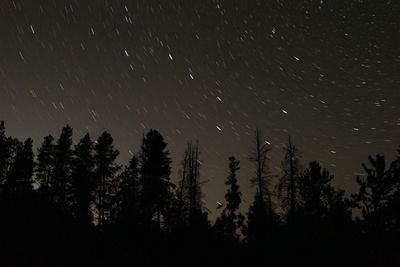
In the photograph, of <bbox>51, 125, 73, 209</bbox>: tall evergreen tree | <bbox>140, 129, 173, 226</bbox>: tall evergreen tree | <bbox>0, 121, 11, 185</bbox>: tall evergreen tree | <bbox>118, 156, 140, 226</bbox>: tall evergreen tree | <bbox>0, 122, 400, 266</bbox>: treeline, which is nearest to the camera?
<bbox>0, 122, 400, 266</bbox>: treeline

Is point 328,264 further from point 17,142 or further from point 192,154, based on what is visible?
point 17,142

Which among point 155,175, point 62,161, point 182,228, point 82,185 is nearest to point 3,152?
point 62,161

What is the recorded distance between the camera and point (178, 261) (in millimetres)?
17953

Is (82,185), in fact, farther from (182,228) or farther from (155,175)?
(182,228)

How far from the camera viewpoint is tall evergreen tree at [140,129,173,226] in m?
33.8

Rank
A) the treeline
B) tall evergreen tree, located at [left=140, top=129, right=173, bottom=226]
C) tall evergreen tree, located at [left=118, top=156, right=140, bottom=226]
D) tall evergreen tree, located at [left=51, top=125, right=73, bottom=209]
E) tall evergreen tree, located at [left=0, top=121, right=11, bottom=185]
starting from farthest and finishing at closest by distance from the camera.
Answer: tall evergreen tree, located at [left=0, top=121, right=11, bottom=185], tall evergreen tree, located at [left=51, top=125, right=73, bottom=209], tall evergreen tree, located at [left=140, top=129, right=173, bottom=226], tall evergreen tree, located at [left=118, top=156, right=140, bottom=226], the treeline

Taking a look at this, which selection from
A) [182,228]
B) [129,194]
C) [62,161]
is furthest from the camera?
[62,161]

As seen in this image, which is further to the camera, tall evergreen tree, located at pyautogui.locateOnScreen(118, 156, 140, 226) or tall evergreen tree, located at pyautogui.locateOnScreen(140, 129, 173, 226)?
tall evergreen tree, located at pyautogui.locateOnScreen(140, 129, 173, 226)

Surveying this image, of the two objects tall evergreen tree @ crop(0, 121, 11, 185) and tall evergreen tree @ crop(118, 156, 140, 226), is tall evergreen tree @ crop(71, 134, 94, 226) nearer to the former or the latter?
tall evergreen tree @ crop(118, 156, 140, 226)

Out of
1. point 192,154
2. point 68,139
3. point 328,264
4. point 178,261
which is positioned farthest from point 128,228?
point 68,139

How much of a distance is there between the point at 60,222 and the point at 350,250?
17.7 meters

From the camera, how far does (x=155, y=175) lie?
115 ft

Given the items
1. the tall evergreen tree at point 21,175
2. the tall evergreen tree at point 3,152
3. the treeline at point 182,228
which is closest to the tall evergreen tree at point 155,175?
the treeline at point 182,228

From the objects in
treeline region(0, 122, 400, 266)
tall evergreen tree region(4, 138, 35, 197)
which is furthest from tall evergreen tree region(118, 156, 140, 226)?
tall evergreen tree region(4, 138, 35, 197)
